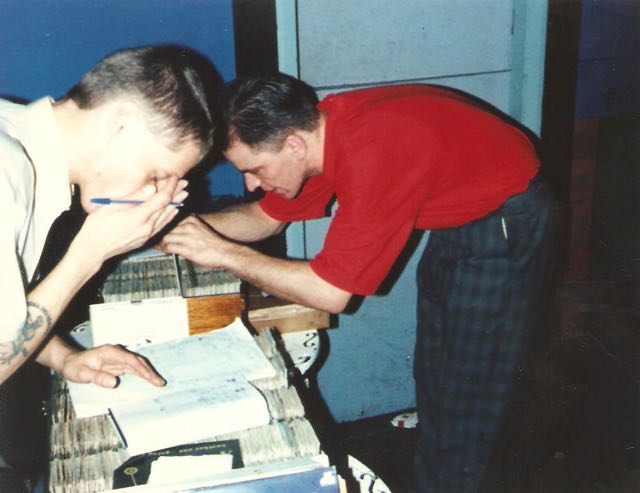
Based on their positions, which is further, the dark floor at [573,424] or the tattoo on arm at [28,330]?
the dark floor at [573,424]

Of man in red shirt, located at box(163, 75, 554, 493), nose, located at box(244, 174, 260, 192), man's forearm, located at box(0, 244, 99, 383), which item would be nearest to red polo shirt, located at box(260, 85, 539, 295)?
man in red shirt, located at box(163, 75, 554, 493)

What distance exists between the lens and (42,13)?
207 cm

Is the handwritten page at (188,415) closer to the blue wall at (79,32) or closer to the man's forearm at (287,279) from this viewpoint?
the man's forearm at (287,279)

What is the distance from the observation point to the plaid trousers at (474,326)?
5.63 feet

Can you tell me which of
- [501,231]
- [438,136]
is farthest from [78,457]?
[501,231]

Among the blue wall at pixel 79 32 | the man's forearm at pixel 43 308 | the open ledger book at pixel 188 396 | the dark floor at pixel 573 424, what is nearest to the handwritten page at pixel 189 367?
the open ledger book at pixel 188 396

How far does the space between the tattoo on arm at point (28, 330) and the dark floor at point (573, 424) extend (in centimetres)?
150

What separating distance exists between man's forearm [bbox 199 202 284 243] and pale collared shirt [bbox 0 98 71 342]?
2.50ft

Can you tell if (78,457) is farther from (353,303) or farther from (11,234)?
(353,303)

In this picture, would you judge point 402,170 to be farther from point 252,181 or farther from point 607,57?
point 607,57

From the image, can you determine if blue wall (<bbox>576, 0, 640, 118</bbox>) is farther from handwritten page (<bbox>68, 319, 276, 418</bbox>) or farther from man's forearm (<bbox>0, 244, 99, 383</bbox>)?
man's forearm (<bbox>0, 244, 99, 383</bbox>)

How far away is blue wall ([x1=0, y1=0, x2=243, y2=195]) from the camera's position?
2070 millimetres

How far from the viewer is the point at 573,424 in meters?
2.50

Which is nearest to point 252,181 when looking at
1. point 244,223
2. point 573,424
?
point 244,223
